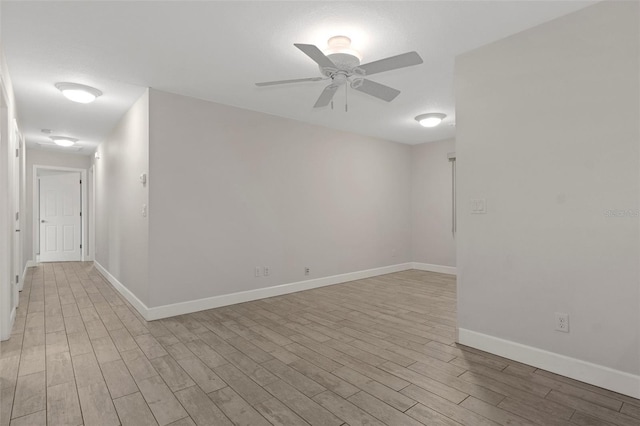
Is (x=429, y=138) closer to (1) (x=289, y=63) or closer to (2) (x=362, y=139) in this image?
(2) (x=362, y=139)

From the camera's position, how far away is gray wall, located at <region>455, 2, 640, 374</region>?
205 cm

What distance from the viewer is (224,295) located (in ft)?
13.4

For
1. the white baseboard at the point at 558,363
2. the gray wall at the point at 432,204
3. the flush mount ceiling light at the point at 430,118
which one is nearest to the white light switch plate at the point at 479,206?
the white baseboard at the point at 558,363

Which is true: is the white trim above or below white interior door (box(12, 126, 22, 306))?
below

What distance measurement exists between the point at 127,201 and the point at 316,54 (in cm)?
349

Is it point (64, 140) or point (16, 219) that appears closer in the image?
point (16, 219)

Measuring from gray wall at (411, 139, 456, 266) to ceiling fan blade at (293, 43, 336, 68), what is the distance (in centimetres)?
446

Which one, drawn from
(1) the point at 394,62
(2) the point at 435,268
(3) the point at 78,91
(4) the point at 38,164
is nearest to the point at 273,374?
(1) the point at 394,62

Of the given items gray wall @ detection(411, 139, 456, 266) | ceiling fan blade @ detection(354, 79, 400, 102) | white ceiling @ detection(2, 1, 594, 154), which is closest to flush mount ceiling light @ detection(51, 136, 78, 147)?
white ceiling @ detection(2, 1, 594, 154)

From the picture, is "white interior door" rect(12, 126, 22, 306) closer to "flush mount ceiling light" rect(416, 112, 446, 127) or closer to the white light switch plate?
the white light switch plate

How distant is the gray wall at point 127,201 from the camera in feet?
12.3

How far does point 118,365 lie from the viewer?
249 cm

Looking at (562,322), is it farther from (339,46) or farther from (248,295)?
(248,295)

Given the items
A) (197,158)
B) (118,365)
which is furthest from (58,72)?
(118,365)
